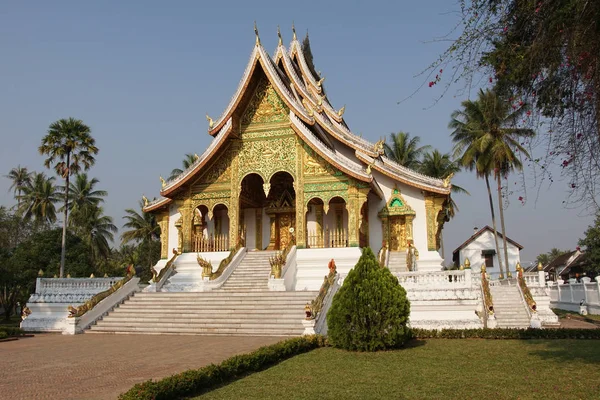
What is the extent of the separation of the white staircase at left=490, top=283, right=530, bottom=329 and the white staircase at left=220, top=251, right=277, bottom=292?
6882mm

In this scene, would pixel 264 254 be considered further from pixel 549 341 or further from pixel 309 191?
pixel 549 341

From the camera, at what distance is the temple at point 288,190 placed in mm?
18297

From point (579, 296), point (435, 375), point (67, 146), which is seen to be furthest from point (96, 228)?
point (435, 375)

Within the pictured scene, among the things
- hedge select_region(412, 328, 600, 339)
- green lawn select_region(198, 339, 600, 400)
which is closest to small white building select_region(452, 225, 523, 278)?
hedge select_region(412, 328, 600, 339)

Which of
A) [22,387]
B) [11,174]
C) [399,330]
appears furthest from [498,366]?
[11,174]

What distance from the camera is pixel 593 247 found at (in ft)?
114

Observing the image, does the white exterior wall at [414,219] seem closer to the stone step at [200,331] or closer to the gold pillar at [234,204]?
the gold pillar at [234,204]

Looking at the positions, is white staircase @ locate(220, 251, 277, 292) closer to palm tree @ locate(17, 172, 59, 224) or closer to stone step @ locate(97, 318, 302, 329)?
stone step @ locate(97, 318, 302, 329)

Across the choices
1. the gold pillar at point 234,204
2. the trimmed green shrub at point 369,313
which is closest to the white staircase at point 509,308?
the trimmed green shrub at point 369,313

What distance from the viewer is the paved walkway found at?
6.12m

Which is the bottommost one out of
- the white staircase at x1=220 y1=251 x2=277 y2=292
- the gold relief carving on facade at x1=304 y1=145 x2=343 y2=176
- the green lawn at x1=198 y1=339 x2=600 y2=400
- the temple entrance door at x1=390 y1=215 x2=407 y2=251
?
the green lawn at x1=198 y1=339 x2=600 y2=400

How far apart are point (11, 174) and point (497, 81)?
47.1 m

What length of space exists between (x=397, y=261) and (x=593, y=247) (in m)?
23.7

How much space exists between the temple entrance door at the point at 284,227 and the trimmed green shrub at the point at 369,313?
1142 centimetres
